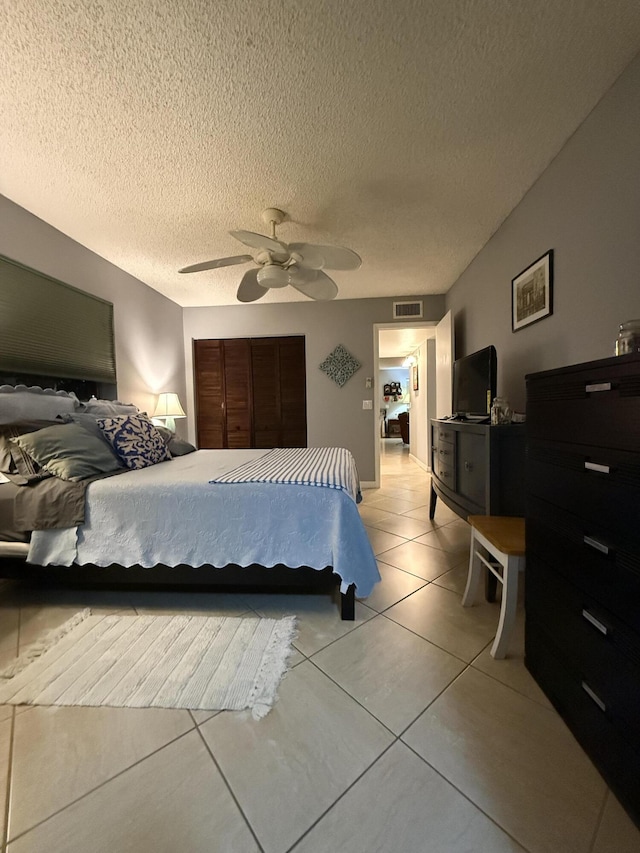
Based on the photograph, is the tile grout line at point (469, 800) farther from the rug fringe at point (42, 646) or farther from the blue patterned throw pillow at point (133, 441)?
the blue patterned throw pillow at point (133, 441)

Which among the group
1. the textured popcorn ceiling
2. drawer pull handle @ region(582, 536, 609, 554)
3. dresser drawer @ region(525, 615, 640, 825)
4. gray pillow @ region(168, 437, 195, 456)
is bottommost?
dresser drawer @ region(525, 615, 640, 825)

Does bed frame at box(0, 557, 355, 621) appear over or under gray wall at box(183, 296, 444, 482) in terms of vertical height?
under

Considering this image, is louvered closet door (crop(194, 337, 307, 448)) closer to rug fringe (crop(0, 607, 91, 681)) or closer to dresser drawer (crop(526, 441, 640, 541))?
rug fringe (crop(0, 607, 91, 681))

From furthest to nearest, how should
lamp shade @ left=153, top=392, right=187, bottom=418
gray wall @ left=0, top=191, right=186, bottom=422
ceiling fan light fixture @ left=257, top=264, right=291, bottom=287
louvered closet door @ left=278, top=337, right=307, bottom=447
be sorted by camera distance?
louvered closet door @ left=278, top=337, right=307, bottom=447 < lamp shade @ left=153, top=392, right=187, bottom=418 < gray wall @ left=0, top=191, right=186, bottom=422 < ceiling fan light fixture @ left=257, top=264, right=291, bottom=287

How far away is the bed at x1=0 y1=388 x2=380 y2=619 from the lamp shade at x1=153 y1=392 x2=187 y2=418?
5.95ft

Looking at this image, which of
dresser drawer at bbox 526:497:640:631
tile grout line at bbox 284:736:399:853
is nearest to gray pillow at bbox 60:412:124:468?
tile grout line at bbox 284:736:399:853

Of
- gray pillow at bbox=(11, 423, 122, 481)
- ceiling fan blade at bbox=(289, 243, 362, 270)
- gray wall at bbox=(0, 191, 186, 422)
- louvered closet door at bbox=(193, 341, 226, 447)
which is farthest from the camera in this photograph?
louvered closet door at bbox=(193, 341, 226, 447)

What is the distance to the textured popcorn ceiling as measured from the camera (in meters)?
1.14

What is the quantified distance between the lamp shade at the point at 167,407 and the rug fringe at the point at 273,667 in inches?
104

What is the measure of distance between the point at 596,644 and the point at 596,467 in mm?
482

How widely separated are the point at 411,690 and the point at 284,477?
98 cm

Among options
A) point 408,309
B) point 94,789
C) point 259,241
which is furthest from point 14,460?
point 408,309

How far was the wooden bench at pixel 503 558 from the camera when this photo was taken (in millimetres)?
1249

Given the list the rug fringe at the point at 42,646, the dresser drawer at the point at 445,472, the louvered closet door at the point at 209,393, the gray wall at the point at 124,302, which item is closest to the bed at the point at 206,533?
the rug fringe at the point at 42,646
